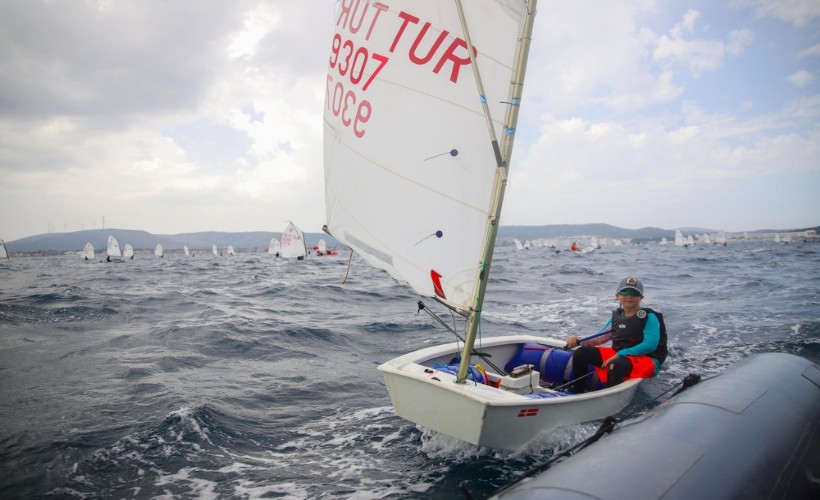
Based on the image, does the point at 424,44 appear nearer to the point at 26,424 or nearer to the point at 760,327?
the point at 26,424

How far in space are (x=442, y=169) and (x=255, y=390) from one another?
4.98 metres

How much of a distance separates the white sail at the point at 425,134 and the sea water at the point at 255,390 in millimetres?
963

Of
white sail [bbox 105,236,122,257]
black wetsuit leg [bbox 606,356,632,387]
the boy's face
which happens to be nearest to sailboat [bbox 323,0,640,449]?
black wetsuit leg [bbox 606,356,632,387]

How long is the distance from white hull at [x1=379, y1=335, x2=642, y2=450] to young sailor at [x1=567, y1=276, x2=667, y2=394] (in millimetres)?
356

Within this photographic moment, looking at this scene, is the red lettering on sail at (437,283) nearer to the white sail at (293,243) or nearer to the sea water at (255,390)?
the sea water at (255,390)

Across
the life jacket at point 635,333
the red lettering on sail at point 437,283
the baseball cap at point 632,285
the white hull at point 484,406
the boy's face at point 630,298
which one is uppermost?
the red lettering on sail at point 437,283

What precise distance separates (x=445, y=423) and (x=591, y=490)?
2.14 metres

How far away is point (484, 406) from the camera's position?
4.01 meters

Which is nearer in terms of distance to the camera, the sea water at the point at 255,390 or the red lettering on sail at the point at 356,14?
the sea water at the point at 255,390

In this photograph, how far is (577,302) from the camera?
16.9 meters

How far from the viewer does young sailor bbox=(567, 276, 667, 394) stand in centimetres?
576

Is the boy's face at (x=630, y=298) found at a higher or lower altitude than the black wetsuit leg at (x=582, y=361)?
higher

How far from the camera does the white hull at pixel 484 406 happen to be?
4.16 meters

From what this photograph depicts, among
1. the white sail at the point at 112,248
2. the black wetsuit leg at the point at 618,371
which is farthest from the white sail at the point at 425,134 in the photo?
the white sail at the point at 112,248
